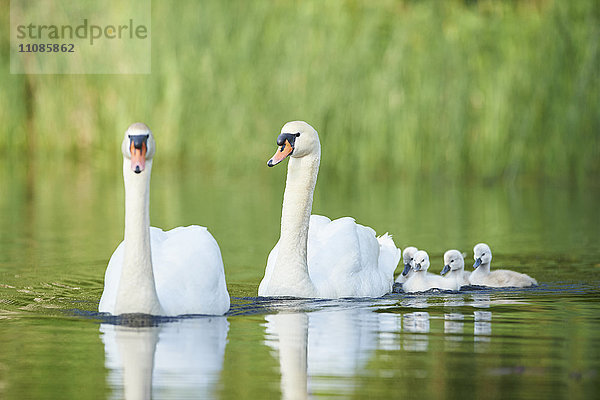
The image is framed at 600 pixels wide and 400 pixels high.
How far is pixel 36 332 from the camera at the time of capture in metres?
7.87

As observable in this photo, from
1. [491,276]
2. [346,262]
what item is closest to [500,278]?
[491,276]

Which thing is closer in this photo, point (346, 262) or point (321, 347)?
point (321, 347)

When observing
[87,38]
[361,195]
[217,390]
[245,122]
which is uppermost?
[87,38]

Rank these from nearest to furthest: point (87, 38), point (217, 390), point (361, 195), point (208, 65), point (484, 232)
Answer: point (217, 390)
point (484, 232)
point (361, 195)
point (208, 65)
point (87, 38)

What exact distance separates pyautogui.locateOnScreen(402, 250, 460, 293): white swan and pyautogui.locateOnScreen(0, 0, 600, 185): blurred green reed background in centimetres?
967

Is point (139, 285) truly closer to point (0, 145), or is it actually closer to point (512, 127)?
A: point (512, 127)

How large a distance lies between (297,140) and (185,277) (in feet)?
6.09

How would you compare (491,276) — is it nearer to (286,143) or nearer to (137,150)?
(286,143)

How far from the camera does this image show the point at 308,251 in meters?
10.2

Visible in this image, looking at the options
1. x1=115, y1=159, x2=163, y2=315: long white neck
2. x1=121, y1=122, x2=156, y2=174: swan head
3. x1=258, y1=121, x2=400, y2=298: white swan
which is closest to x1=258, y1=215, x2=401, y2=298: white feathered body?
x1=258, y1=121, x2=400, y2=298: white swan

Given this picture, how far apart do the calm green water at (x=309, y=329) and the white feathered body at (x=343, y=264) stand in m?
0.20

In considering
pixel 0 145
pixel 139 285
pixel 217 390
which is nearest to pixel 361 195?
pixel 0 145

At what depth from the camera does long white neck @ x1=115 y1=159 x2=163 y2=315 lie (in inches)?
312

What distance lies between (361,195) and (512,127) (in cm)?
267
